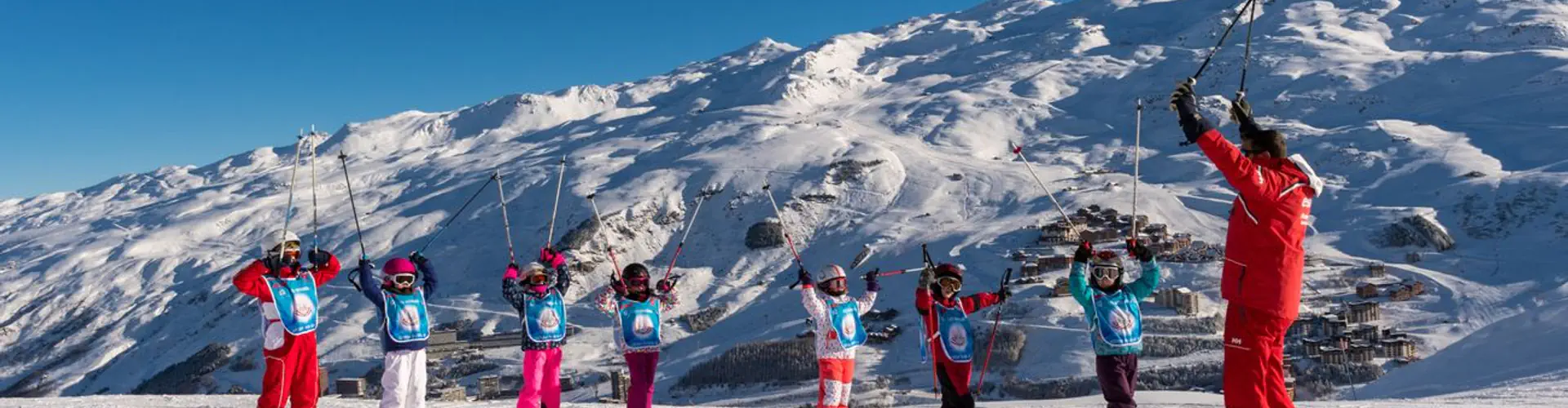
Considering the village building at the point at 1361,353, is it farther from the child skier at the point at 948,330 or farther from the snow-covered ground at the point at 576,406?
the child skier at the point at 948,330

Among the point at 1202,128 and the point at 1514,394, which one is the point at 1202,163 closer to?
the point at 1514,394

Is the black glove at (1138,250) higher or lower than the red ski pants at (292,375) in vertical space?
higher

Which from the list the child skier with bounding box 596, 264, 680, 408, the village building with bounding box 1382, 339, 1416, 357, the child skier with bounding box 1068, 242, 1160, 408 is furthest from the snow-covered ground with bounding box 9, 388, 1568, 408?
the village building with bounding box 1382, 339, 1416, 357

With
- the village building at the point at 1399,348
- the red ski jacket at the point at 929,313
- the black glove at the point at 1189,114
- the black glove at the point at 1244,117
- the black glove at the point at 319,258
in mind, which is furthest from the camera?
the village building at the point at 1399,348

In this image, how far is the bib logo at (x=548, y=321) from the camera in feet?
36.9

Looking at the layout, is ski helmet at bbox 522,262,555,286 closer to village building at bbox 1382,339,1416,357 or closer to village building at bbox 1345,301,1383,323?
village building at bbox 1382,339,1416,357

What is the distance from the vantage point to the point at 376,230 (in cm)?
8862

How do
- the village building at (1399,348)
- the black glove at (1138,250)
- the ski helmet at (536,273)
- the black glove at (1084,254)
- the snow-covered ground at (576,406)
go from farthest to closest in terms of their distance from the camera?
the village building at (1399,348) → the snow-covered ground at (576,406) → the ski helmet at (536,273) → the black glove at (1084,254) → the black glove at (1138,250)

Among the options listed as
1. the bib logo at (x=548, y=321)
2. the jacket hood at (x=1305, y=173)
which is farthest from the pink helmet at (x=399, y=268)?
the jacket hood at (x=1305, y=173)

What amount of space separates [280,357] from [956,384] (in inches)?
223

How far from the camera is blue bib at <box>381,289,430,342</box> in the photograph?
10.1m

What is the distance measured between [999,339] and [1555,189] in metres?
35.9

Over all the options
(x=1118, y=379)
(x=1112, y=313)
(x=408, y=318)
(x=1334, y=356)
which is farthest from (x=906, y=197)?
(x=1118, y=379)

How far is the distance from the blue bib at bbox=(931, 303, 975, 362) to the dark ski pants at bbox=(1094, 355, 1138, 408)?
143cm
